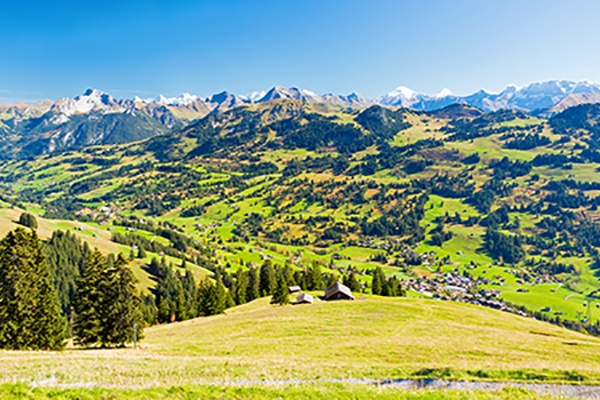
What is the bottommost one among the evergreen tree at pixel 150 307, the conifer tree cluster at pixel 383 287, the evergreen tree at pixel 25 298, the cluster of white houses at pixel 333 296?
the evergreen tree at pixel 150 307

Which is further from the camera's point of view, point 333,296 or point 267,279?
point 267,279

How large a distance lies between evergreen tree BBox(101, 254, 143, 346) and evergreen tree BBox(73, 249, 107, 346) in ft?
A: 2.74

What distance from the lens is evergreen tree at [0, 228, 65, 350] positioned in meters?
44.6

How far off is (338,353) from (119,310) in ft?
96.0

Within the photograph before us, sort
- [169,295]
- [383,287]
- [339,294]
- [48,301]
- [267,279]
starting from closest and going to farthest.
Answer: [48,301] → [339,294] → [383,287] → [267,279] → [169,295]

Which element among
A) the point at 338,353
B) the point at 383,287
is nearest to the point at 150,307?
the point at 383,287

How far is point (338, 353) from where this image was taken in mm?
40281

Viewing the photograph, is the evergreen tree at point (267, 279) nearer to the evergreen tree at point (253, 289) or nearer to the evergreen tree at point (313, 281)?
the evergreen tree at point (253, 289)

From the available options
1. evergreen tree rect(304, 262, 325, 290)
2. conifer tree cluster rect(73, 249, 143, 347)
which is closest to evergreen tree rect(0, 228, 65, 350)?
conifer tree cluster rect(73, 249, 143, 347)

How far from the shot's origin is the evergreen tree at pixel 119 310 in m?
49.7

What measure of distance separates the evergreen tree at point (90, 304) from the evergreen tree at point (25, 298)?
9.78 feet

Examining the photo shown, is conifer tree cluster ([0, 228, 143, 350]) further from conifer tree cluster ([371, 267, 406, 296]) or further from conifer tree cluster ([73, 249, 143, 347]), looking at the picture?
conifer tree cluster ([371, 267, 406, 296])

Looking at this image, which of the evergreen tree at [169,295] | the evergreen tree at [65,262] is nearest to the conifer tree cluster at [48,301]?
the evergreen tree at [169,295]

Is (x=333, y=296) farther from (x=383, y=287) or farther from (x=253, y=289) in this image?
(x=253, y=289)
